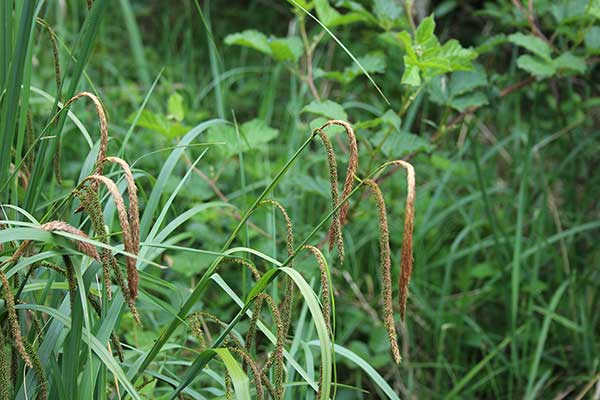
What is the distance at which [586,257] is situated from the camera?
2.51 meters

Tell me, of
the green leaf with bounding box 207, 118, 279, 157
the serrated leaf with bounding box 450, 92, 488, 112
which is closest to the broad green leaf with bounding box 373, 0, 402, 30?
the serrated leaf with bounding box 450, 92, 488, 112

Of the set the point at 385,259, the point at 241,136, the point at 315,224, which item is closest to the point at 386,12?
the point at 241,136

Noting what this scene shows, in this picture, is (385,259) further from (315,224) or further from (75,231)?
(315,224)

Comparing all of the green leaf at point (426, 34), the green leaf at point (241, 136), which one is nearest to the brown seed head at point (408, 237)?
the green leaf at point (426, 34)

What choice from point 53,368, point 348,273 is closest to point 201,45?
point 348,273

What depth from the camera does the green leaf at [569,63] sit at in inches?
79.9

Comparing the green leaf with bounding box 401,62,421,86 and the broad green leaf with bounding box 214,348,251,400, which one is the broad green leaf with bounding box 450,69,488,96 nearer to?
the green leaf with bounding box 401,62,421,86

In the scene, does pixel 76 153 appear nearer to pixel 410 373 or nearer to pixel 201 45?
pixel 201 45

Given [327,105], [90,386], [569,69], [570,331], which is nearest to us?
[90,386]

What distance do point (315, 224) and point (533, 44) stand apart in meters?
0.88

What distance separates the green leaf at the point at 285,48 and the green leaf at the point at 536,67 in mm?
578

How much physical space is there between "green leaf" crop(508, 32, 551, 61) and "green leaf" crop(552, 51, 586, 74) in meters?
0.03

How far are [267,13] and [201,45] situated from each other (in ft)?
1.49

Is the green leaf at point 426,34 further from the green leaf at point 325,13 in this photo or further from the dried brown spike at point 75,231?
the dried brown spike at point 75,231
